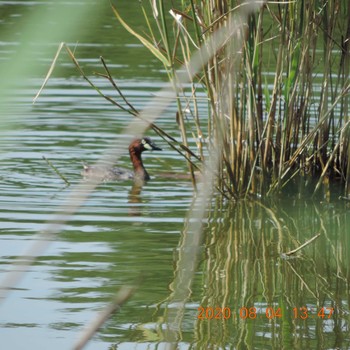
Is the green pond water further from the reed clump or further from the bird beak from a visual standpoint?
the reed clump

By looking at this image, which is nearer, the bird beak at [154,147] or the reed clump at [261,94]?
the reed clump at [261,94]

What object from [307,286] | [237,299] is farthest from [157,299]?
[307,286]

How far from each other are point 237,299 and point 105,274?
0.66 m

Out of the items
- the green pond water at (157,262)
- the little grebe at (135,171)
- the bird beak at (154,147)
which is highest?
the green pond water at (157,262)

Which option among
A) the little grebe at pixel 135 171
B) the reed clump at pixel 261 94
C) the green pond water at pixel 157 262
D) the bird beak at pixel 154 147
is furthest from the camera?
the bird beak at pixel 154 147

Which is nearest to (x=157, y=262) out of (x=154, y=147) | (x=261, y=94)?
(x=261, y=94)

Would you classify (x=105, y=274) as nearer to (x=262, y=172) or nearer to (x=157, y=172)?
(x=262, y=172)
